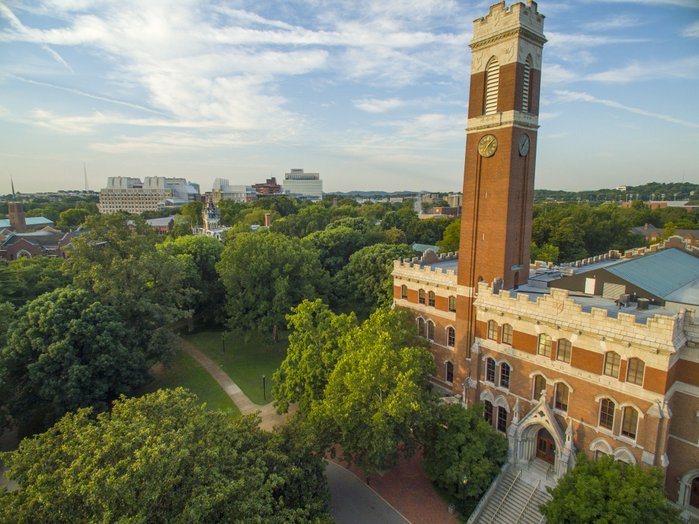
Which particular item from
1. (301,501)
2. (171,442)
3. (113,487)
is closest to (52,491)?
(113,487)

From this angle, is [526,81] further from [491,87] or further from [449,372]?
[449,372]

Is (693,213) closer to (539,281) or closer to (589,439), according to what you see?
(539,281)

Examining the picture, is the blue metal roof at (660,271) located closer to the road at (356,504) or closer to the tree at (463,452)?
the tree at (463,452)

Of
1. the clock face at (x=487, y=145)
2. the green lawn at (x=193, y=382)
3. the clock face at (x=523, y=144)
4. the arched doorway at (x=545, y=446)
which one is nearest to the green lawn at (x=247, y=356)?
the green lawn at (x=193, y=382)

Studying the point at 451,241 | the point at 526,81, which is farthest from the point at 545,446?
the point at 451,241

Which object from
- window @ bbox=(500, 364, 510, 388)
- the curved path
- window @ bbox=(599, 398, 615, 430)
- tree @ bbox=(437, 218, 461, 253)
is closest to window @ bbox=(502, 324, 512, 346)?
window @ bbox=(500, 364, 510, 388)

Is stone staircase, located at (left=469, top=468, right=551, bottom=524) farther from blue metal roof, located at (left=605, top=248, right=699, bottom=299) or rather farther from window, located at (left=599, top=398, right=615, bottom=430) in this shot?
blue metal roof, located at (left=605, top=248, right=699, bottom=299)
